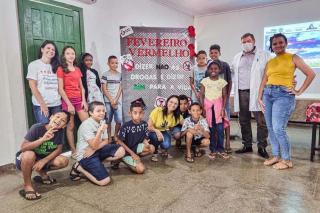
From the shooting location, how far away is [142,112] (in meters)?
3.09

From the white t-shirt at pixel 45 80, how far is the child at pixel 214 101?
72.4 inches

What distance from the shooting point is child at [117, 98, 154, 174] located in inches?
114

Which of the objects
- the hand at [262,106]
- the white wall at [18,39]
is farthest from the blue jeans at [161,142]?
the white wall at [18,39]

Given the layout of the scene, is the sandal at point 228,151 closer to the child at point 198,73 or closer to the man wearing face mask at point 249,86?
the man wearing face mask at point 249,86

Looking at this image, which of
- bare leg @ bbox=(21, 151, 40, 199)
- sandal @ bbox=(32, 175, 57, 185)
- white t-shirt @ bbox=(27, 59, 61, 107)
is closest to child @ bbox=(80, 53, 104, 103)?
white t-shirt @ bbox=(27, 59, 61, 107)

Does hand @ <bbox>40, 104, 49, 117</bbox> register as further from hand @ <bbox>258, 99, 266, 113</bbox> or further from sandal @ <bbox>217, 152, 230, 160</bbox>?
hand @ <bbox>258, 99, 266, 113</bbox>

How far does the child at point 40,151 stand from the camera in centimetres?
230

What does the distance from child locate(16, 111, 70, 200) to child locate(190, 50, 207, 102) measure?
6.80ft

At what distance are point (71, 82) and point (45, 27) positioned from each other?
771mm

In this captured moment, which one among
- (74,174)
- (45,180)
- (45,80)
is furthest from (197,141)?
(45,80)

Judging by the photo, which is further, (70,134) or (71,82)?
(70,134)

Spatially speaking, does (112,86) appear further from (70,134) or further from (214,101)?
(214,101)

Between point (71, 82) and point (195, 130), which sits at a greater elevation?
point (71, 82)

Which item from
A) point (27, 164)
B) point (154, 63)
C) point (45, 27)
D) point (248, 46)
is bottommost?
point (27, 164)
